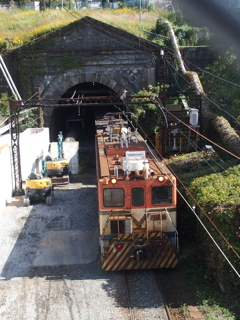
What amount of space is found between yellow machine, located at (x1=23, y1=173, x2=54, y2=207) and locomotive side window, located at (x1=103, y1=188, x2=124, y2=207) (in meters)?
8.45

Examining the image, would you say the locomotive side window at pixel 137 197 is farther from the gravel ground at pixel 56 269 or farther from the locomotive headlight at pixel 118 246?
the gravel ground at pixel 56 269

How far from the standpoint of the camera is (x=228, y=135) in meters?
20.3

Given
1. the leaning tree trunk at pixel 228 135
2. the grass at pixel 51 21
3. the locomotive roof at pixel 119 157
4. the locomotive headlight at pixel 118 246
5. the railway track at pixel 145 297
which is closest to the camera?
the railway track at pixel 145 297

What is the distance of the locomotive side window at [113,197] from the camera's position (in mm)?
12641

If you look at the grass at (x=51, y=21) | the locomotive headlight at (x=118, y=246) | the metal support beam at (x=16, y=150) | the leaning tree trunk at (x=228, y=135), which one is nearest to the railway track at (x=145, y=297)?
the locomotive headlight at (x=118, y=246)

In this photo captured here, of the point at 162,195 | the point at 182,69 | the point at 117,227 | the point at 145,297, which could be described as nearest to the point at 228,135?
the point at 162,195

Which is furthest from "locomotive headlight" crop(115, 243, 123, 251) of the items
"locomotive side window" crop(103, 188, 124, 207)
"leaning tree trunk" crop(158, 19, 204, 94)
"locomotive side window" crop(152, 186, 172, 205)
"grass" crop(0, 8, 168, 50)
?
"grass" crop(0, 8, 168, 50)

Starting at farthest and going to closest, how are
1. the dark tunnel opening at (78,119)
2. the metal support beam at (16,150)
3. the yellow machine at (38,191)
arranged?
the dark tunnel opening at (78,119) → the metal support beam at (16,150) → the yellow machine at (38,191)

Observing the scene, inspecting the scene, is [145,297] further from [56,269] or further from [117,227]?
[56,269]

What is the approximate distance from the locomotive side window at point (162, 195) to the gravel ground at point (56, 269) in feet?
8.02

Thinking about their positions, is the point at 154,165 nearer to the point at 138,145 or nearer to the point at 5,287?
the point at 138,145

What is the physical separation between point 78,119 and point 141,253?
28.8m

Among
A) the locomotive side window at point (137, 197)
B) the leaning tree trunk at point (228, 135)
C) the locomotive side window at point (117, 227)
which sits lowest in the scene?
the locomotive side window at point (117, 227)

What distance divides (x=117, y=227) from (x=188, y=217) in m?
3.22
